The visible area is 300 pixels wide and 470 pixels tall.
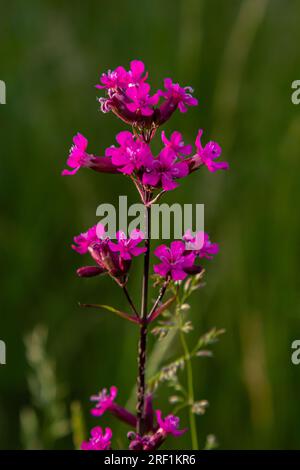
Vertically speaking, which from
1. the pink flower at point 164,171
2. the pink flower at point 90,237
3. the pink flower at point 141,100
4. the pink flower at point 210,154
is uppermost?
the pink flower at point 141,100

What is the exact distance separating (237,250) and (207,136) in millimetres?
583

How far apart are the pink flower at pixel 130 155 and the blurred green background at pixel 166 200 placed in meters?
0.79

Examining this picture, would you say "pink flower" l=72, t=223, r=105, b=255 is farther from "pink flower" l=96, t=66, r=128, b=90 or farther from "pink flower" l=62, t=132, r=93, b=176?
"pink flower" l=96, t=66, r=128, b=90

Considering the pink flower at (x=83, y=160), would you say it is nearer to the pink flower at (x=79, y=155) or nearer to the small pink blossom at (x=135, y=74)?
the pink flower at (x=79, y=155)

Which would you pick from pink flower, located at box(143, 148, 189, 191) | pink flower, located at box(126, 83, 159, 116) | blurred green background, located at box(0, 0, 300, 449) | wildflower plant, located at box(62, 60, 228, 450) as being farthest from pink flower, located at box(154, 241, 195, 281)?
blurred green background, located at box(0, 0, 300, 449)

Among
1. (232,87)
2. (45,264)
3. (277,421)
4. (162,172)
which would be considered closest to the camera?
(162,172)

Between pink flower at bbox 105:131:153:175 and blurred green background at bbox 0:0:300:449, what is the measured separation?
0.79 meters

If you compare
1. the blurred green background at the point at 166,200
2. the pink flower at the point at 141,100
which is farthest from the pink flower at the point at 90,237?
the blurred green background at the point at 166,200

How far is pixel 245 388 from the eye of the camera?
80.5 inches

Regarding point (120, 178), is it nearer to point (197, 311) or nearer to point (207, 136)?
point (207, 136)

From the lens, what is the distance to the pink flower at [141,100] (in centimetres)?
110

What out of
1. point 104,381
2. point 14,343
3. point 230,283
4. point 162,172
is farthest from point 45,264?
point 162,172

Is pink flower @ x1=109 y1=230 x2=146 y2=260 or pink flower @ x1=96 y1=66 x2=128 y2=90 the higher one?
pink flower @ x1=96 y1=66 x2=128 y2=90

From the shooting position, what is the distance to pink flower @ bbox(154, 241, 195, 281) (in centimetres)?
110
